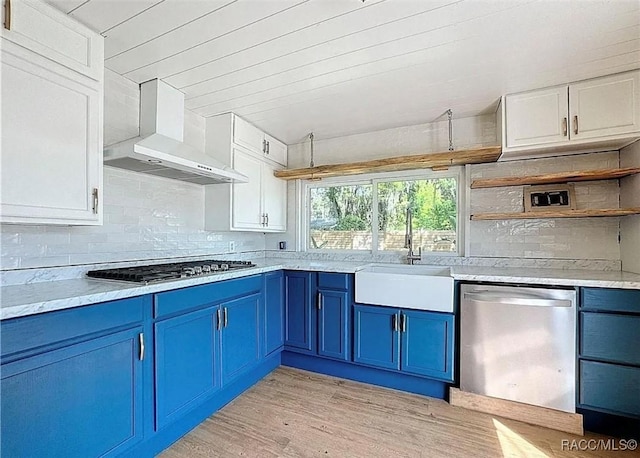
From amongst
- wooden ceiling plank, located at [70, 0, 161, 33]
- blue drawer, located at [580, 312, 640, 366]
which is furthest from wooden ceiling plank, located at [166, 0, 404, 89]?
blue drawer, located at [580, 312, 640, 366]

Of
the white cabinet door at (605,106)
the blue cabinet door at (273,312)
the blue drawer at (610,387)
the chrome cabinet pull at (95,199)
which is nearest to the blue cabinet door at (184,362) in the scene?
the blue cabinet door at (273,312)

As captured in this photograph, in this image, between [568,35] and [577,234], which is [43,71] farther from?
[577,234]

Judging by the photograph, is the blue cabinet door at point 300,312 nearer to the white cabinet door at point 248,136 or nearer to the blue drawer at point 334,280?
the blue drawer at point 334,280

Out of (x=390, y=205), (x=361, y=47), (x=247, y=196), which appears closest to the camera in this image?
(x=361, y=47)

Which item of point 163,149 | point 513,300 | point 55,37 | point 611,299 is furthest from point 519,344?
point 55,37

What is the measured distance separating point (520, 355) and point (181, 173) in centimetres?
275

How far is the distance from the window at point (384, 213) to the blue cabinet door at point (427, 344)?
2.73ft

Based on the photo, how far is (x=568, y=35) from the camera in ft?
5.37

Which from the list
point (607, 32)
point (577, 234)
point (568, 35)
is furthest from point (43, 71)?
point (577, 234)

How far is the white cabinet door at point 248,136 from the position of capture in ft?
9.05

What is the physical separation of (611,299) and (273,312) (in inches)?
93.7

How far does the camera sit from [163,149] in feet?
6.34

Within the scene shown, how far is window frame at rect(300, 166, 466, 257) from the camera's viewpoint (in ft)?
9.20

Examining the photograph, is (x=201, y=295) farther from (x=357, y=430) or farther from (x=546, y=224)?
(x=546, y=224)
